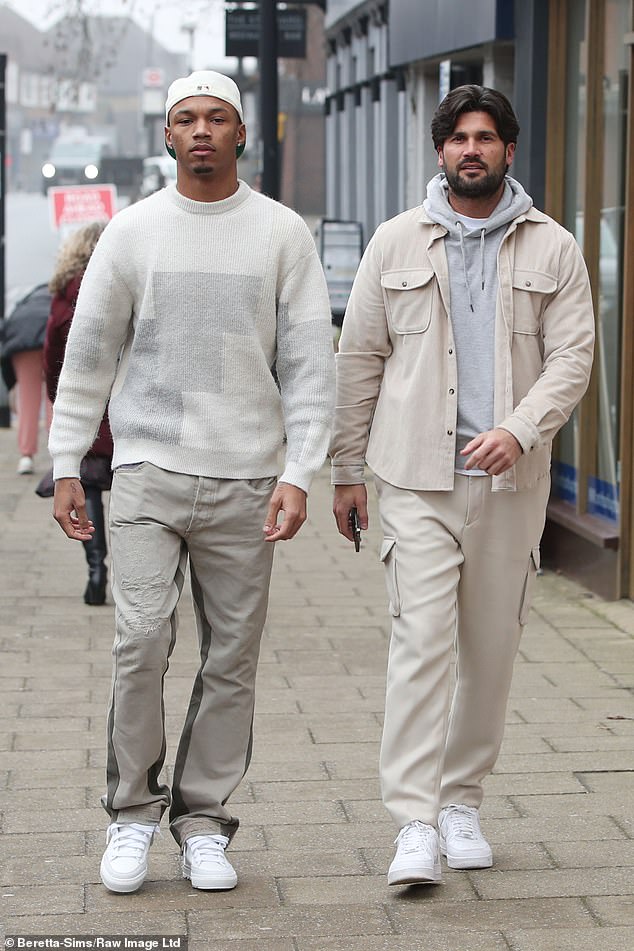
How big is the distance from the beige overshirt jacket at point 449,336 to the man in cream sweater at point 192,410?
0.19 m

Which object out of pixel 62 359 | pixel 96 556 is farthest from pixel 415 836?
pixel 62 359

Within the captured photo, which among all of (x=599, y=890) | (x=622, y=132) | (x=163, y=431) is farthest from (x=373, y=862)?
(x=622, y=132)

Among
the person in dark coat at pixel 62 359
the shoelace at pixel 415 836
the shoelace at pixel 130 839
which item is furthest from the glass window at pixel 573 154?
the shoelace at pixel 130 839

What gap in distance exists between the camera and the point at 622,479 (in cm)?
805

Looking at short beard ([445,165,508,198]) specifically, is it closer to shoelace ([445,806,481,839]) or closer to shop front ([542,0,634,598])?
shoelace ([445,806,481,839])

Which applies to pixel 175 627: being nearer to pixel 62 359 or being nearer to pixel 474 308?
pixel 474 308

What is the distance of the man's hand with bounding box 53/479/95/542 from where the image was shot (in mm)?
4270

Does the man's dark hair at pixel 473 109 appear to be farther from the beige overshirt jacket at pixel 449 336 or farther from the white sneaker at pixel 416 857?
the white sneaker at pixel 416 857

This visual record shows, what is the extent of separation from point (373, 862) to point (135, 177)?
56.5 m

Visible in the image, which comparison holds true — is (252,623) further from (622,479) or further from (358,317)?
(622,479)

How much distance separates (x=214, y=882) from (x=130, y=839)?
23 centimetres

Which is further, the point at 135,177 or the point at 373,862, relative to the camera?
the point at 135,177

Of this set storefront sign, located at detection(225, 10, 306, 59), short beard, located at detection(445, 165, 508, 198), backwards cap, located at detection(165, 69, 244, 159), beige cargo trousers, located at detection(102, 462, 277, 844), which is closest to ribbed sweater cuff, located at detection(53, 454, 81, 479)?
beige cargo trousers, located at detection(102, 462, 277, 844)

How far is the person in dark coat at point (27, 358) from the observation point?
38.3 feet
